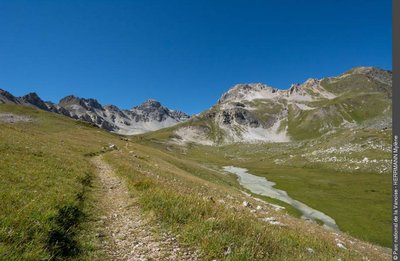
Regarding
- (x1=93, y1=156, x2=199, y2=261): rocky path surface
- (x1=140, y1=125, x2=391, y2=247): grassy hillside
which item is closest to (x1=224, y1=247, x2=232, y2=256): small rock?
(x1=93, y1=156, x2=199, y2=261): rocky path surface

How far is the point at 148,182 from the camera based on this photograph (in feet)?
64.9

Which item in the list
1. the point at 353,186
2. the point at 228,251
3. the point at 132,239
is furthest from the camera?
the point at 353,186

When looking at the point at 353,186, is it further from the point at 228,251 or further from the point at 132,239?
the point at 132,239

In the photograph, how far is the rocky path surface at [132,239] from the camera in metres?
9.02

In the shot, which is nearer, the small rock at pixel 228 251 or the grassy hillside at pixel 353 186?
the small rock at pixel 228 251

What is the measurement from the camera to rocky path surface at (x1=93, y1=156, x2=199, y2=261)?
902 centimetres

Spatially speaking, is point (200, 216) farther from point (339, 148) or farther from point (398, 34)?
point (339, 148)

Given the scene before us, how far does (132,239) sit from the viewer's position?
10.4 metres

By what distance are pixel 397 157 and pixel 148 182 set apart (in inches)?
629

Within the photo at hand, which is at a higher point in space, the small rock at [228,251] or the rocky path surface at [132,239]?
the small rock at [228,251]

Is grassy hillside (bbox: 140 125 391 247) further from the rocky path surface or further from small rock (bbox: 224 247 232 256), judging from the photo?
the rocky path surface

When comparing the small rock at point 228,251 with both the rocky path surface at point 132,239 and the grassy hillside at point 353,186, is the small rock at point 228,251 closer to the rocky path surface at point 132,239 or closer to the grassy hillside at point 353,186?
the rocky path surface at point 132,239

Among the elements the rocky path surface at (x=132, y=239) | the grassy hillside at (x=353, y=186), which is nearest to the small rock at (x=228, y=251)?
the rocky path surface at (x=132, y=239)

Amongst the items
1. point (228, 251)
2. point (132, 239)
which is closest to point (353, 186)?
point (228, 251)
